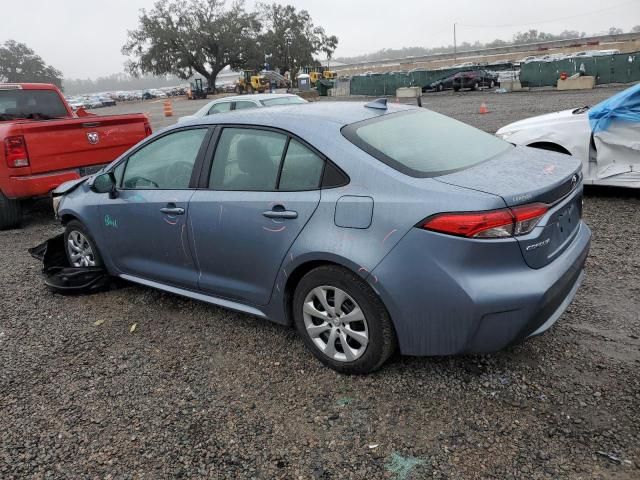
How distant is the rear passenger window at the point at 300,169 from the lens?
10.1 feet

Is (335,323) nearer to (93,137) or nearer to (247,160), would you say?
(247,160)

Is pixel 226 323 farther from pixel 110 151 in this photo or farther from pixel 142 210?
pixel 110 151

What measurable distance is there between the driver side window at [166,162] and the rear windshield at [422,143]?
1.24 metres

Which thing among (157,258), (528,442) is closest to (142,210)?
(157,258)

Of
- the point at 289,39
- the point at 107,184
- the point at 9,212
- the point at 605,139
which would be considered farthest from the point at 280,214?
the point at 289,39

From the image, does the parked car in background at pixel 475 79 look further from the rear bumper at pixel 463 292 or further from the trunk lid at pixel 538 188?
the rear bumper at pixel 463 292

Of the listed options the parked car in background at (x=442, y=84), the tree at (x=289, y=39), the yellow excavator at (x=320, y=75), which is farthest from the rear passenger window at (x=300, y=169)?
the tree at (x=289, y=39)

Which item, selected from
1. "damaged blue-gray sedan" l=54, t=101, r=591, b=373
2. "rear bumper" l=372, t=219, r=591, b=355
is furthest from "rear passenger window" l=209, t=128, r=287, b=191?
"rear bumper" l=372, t=219, r=591, b=355

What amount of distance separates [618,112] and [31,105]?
27.9ft

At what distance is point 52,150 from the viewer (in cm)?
669

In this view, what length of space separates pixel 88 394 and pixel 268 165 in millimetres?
1773

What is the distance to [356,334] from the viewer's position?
117 inches

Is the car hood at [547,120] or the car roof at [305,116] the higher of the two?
the car roof at [305,116]

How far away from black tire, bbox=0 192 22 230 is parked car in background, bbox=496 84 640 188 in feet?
22.0
